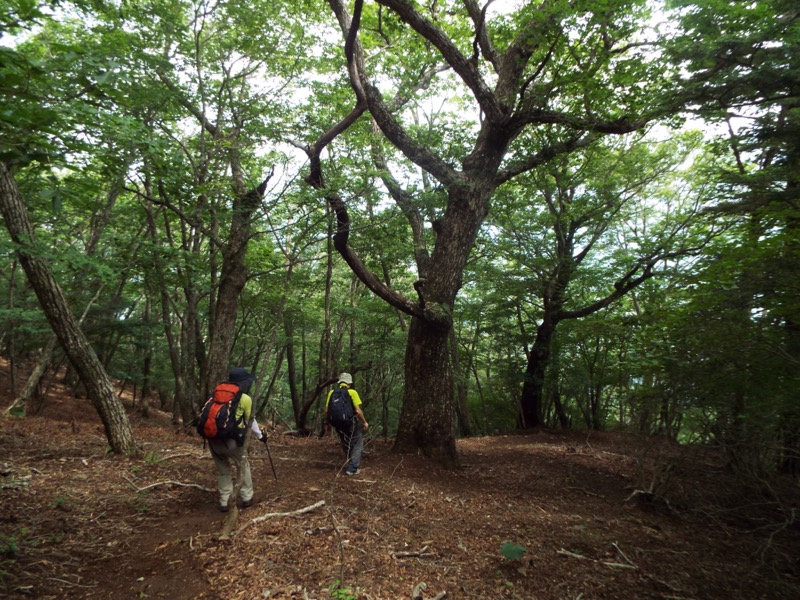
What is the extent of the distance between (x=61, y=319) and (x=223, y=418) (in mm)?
3406

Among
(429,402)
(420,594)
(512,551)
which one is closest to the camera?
(420,594)

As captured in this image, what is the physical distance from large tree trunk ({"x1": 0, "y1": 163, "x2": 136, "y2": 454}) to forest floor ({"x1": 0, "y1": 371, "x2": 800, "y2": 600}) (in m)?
0.54

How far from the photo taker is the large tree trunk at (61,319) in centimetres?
511

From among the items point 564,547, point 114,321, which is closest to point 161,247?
point 114,321

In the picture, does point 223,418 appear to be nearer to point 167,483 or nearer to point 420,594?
point 167,483

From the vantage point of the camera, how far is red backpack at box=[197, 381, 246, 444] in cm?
407

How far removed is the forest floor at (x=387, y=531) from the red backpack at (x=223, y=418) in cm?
79

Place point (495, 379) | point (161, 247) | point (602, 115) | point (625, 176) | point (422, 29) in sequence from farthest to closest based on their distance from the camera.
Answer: point (495, 379) < point (625, 176) < point (161, 247) < point (602, 115) < point (422, 29)

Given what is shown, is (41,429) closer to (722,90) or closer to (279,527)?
(279,527)

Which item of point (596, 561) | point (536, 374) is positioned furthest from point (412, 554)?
point (536, 374)

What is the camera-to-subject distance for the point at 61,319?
5.57 metres

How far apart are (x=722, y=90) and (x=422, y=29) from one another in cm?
394

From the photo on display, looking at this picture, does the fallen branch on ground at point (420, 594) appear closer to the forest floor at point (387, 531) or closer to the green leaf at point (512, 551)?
the forest floor at point (387, 531)

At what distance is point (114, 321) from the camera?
1039cm
